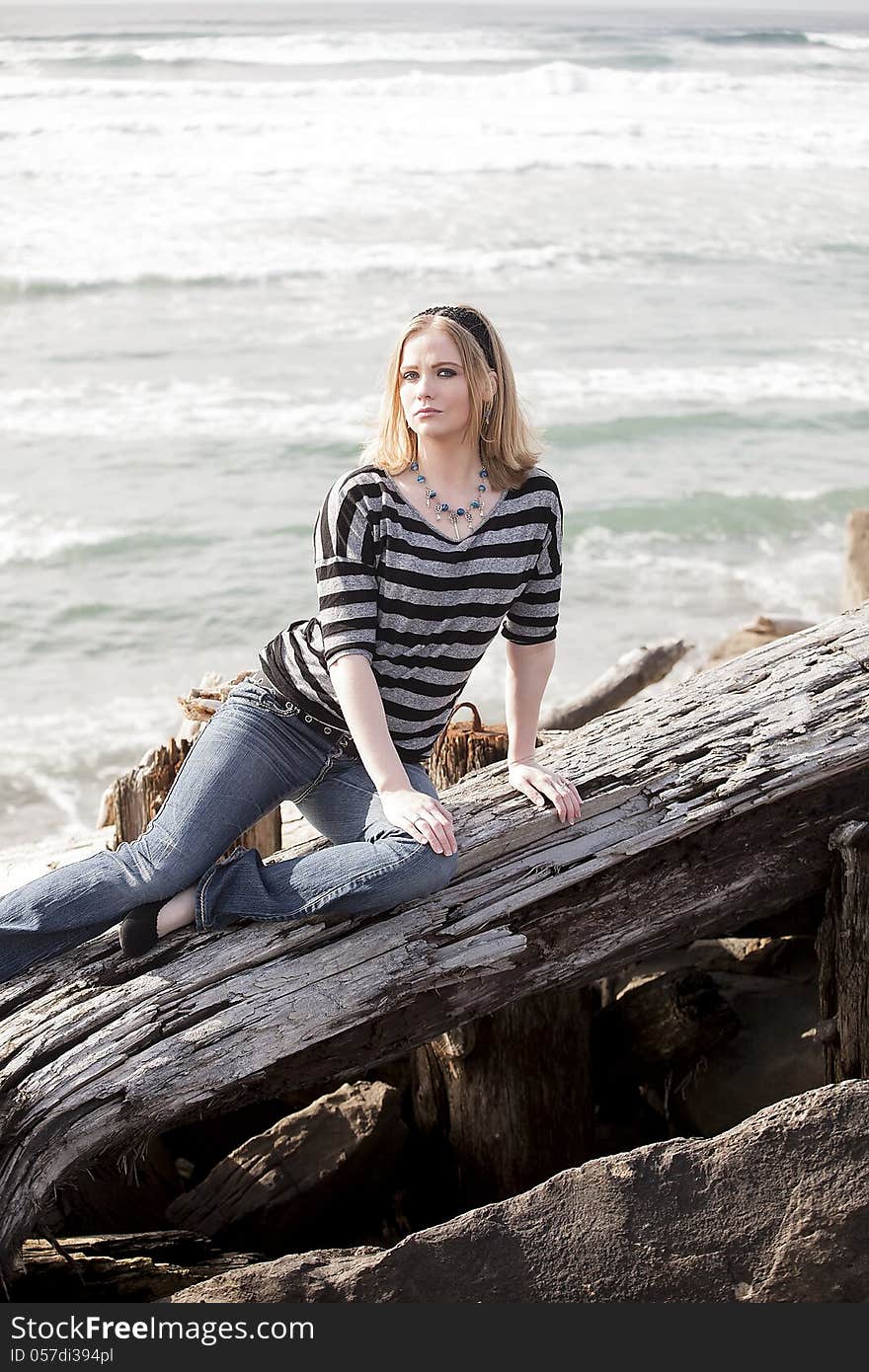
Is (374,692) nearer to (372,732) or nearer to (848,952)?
(372,732)

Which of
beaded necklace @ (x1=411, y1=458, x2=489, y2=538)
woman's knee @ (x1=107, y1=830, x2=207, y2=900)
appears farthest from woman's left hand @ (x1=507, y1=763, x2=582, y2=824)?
woman's knee @ (x1=107, y1=830, x2=207, y2=900)

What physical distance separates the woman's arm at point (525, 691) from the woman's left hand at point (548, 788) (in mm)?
57

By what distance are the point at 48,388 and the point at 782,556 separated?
7.79 metres

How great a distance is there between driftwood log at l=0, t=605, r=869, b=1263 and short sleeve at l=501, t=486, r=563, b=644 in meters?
0.36

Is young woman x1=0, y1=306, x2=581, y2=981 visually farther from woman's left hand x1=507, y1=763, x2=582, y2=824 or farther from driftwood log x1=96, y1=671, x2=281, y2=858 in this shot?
driftwood log x1=96, y1=671, x2=281, y2=858

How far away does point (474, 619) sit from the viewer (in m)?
3.25

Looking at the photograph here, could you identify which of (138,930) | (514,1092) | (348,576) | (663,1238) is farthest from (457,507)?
(663,1238)

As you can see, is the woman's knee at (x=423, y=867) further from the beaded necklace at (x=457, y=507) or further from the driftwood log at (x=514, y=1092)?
the beaded necklace at (x=457, y=507)

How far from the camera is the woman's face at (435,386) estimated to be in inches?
123

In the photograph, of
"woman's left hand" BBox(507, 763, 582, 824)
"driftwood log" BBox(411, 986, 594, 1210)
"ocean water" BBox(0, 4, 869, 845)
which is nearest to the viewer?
"woman's left hand" BBox(507, 763, 582, 824)

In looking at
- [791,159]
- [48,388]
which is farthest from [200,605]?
[791,159]

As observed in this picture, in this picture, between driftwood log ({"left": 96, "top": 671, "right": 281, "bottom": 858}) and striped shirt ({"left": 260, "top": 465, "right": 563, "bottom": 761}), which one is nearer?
striped shirt ({"left": 260, "top": 465, "right": 563, "bottom": 761})

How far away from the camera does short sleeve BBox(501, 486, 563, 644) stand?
3.36 m

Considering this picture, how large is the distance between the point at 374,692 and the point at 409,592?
0.26m
